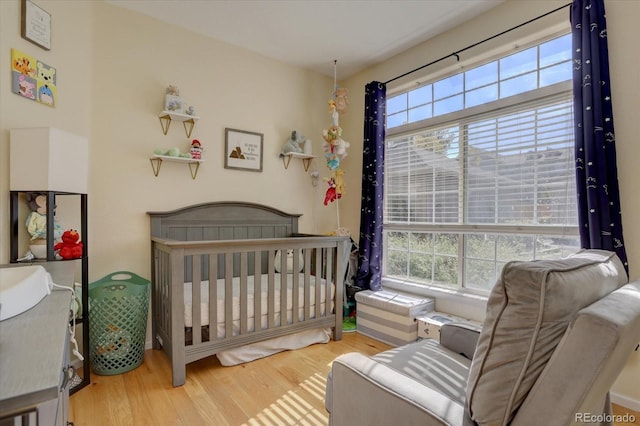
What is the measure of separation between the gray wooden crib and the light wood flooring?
161mm

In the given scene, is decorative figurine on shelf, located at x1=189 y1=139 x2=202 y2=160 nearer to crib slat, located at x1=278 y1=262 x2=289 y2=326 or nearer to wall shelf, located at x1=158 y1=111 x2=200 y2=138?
wall shelf, located at x1=158 y1=111 x2=200 y2=138

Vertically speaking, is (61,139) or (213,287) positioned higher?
(61,139)

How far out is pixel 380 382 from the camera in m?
1.00

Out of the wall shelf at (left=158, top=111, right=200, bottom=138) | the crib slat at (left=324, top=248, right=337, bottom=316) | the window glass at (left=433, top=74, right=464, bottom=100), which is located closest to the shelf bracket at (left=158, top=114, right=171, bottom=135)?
the wall shelf at (left=158, top=111, right=200, bottom=138)

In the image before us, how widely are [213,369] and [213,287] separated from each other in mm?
572

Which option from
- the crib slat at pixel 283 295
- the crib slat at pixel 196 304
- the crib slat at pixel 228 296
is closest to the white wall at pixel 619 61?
the crib slat at pixel 283 295

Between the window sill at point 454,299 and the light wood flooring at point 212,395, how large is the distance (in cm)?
84

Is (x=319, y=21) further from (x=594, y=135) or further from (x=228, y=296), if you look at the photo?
(x=228, y=296)

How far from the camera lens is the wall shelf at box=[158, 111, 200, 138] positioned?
248cm

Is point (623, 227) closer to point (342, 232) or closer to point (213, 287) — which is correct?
point (342, 232)

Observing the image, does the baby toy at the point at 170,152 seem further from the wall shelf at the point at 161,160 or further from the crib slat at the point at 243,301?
the crib slat at the point at 243,301

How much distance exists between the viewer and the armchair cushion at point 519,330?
0.73m

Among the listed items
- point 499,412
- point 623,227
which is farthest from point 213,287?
point 623,227

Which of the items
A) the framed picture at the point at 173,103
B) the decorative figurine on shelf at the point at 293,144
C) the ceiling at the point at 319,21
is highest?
the ceiling at the point at 319,21
